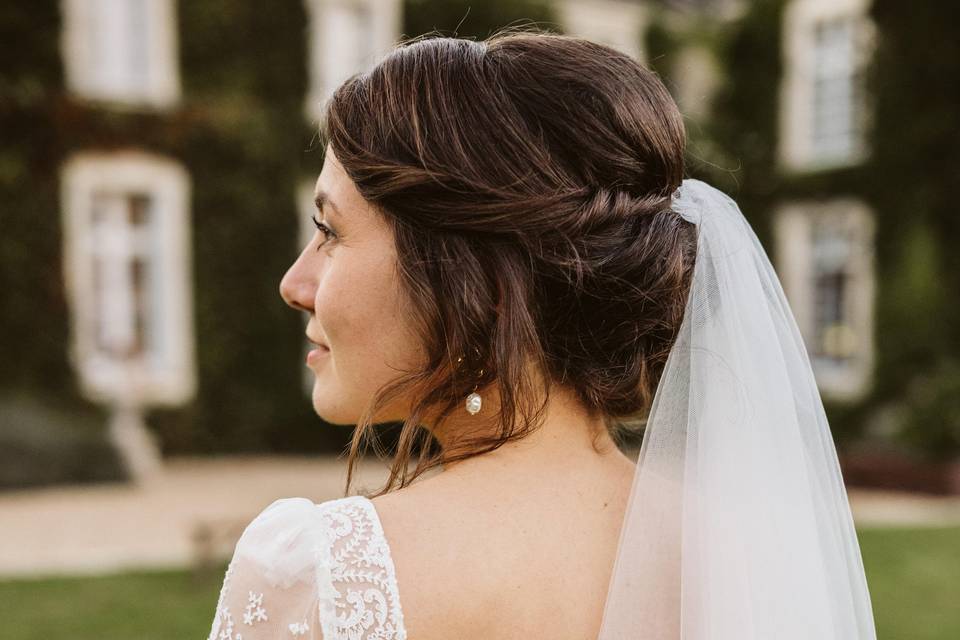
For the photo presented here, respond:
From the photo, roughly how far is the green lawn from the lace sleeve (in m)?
4.18

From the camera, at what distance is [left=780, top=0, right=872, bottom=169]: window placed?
47.0 ft

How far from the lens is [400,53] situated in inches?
53.3

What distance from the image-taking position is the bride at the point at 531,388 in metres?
1.19

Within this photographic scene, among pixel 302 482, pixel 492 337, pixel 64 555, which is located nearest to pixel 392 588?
pixel 492 337

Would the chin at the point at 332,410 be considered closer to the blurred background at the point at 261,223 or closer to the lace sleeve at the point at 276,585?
the lace sleeve at the point at 276,585

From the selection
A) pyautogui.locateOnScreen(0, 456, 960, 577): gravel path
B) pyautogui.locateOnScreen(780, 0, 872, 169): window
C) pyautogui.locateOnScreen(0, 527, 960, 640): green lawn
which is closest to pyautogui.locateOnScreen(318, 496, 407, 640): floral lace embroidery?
pyautogui.locateOnScreen(0, 527, 960, 640): green lawn

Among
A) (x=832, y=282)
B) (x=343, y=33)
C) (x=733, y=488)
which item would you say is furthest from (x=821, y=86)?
(x=733, y=488)

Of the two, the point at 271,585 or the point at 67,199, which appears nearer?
the point at 271,585

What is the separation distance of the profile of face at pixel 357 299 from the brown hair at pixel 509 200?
0.03 metres

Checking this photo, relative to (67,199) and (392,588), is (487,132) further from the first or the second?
(67,199)

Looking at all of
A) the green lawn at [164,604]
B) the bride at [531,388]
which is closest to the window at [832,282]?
the green lawn at [164,604]

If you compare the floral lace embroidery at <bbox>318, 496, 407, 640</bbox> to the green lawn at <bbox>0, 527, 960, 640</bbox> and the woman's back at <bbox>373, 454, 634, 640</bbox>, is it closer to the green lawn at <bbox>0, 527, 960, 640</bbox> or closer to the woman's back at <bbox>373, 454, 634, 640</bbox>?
the woman's back at <bbox>373, 454, 634, 640</bbox>

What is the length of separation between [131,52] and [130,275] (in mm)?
2832

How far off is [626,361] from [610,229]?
0.21 meters
